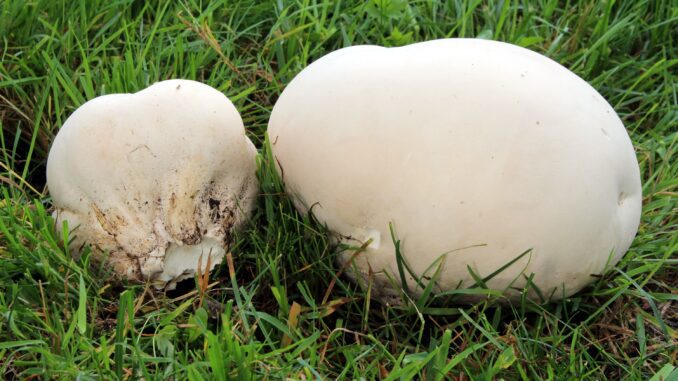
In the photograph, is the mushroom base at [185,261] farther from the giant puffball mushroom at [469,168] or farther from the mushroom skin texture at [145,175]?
the giant puffball mushroom at [469,168]

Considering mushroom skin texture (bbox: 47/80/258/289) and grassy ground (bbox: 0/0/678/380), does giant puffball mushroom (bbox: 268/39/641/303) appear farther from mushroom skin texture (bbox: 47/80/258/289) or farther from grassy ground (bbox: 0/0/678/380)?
mushroom skin texture (bbox: 47/80/258/289)

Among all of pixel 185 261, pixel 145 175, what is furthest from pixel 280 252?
pixel 145 175

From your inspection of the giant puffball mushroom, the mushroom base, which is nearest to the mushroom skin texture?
the mushroom base

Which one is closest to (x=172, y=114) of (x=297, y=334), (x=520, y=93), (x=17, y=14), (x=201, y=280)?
(x=201, y=280)

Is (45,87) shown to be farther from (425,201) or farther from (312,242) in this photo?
(425,201)

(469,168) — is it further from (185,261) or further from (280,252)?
(185,261)

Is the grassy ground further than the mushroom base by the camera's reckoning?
No
